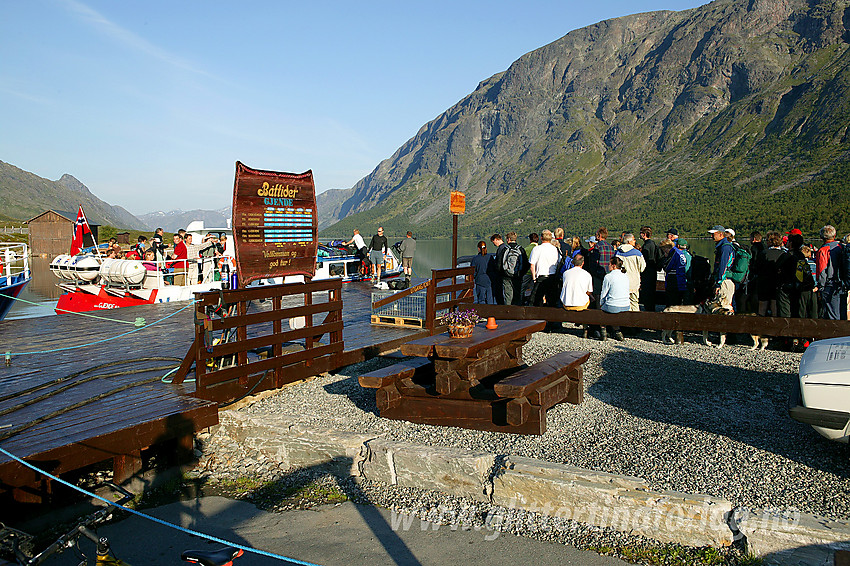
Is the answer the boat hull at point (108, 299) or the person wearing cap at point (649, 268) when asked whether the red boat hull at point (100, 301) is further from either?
the person wearing cap at point (649, 268)

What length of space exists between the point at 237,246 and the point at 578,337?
21.9 feet

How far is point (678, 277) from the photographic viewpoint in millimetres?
11547

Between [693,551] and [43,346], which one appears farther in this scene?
[43,346]

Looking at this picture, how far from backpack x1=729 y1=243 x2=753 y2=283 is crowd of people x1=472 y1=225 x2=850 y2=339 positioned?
0.06 feet

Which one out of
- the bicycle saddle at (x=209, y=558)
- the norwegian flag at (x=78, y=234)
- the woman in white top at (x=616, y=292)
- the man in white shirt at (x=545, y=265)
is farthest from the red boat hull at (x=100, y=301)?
the bicycle saddle at (x=209, y=558)

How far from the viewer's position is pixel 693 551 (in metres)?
4.39

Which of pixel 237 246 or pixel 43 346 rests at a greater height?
pixel 237 246

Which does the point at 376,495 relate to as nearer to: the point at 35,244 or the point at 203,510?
the point at 203,510

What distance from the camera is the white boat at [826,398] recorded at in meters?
4.96

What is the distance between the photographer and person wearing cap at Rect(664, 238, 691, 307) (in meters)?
11.5

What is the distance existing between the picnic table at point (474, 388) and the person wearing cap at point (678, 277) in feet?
17.4

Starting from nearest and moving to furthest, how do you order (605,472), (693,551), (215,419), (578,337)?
(693,551)
(605,472)
(215,419)
(578,337)

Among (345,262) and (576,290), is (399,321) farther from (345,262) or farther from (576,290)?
(345,262)

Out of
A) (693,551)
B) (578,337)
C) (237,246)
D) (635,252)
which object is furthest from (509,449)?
(635,252)
